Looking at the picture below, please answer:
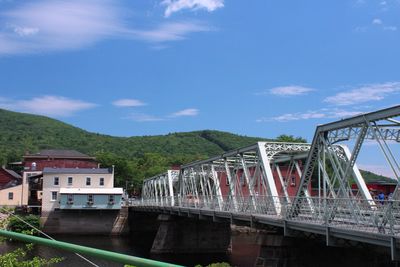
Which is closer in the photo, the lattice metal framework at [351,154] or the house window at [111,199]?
the lattice metal framework at [351,154]

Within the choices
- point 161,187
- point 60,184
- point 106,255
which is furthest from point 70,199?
point 106,255

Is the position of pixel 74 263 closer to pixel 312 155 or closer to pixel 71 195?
pixel 312 155

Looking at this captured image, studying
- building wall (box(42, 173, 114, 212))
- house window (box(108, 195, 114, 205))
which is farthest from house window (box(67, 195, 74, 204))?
house window (box(108, 195, 114, 205))

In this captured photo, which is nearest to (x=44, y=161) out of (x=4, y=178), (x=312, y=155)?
(x=4, y=178)

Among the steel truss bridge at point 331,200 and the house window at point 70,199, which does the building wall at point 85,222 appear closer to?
the house window at point 70,199

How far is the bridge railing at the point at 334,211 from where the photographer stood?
18.3m

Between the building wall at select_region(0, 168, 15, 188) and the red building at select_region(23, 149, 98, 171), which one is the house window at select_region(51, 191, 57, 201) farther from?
the building wall at select_region(0, 168, 15, 188)

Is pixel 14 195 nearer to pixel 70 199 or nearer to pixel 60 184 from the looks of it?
pixel 60 184

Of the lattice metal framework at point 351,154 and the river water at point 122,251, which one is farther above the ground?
the lattice metal framework at point 351,154

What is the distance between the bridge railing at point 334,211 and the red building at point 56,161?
7386 centimetres

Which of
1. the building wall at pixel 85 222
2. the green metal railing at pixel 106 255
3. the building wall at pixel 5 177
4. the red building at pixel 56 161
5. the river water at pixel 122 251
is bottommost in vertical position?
the river water at pixel 122 251

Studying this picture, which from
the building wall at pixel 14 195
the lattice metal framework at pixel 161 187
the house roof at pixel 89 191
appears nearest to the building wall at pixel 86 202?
the house roof at pixel 89 191

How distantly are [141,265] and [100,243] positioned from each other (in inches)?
2441

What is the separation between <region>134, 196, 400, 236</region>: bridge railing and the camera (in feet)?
60.2
